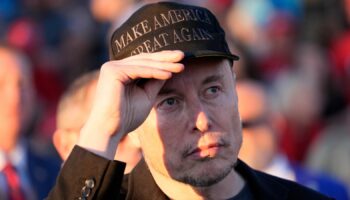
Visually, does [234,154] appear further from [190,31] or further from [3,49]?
[3,49]

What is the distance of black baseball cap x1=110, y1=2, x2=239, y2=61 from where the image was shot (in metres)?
4.89

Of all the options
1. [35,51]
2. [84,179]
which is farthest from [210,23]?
[35,51]

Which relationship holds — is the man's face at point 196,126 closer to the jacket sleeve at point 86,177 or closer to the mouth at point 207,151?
the mouth at point 207,151

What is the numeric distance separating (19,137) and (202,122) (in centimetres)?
377

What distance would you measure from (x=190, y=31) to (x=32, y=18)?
917cm

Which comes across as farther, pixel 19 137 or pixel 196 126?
pixel 19 137

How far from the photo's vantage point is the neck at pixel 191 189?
16.5ft

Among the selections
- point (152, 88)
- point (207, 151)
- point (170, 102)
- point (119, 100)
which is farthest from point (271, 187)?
point (119, 100)

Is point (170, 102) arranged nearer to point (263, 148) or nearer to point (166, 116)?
point (166, 116)

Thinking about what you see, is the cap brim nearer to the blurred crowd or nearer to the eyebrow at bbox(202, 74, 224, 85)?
the eyebrow at bbox(202, 74, 224, 85)

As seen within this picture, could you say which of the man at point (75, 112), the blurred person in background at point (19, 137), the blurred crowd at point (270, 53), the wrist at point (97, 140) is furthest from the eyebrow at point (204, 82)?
the blurred crowd at point (270, 53)

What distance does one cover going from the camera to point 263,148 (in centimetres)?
768

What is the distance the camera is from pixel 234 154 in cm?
491

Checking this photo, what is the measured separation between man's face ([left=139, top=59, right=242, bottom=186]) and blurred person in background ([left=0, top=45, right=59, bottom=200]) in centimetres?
305
